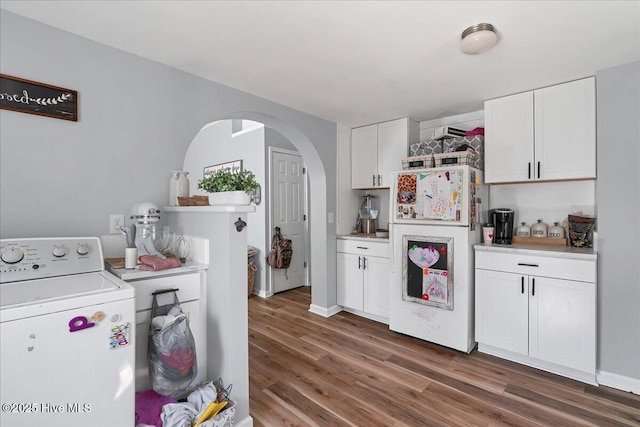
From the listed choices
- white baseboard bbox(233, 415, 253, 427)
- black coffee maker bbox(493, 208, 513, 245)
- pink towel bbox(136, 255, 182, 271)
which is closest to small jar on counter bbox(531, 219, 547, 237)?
black coffee maker bbox(493, 208, 513, 245)

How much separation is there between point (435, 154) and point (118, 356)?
112 inches

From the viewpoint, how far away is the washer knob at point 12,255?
138 centimetres

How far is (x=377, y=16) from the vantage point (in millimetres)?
1655

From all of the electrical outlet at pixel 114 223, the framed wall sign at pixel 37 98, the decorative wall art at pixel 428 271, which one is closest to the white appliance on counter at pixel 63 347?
the electrical outlet at pixel 114 223

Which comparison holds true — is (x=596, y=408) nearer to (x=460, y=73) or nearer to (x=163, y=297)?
(x=460, y=73)

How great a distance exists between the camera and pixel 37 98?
169 cm

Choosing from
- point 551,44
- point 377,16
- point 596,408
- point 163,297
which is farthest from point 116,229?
point 596,408

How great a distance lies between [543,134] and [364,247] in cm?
198

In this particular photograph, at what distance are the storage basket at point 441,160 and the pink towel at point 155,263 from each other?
2.39 metres

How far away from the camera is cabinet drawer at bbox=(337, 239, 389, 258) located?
11.0ft

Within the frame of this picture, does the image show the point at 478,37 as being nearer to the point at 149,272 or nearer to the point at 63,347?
the point at 149,272

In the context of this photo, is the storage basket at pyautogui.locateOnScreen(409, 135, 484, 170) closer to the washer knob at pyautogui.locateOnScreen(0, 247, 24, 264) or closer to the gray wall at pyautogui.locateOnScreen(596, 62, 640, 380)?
the gray wall at pyautogui.locateOnScreen(596, 62, 640, 380)

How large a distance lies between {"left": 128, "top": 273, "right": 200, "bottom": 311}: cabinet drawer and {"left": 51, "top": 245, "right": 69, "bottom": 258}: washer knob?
1.18 ft

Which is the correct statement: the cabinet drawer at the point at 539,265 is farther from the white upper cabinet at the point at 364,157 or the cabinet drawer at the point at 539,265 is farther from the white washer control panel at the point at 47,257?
the white washer control panel at the point at 47,257
